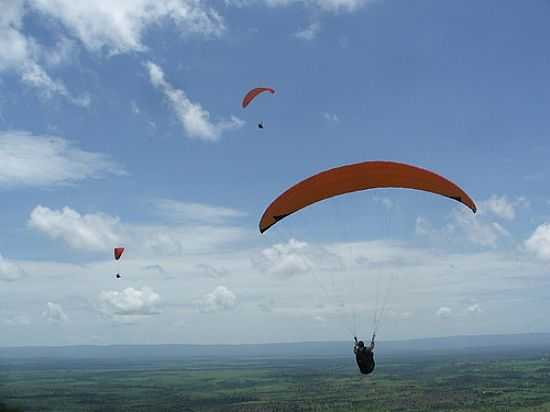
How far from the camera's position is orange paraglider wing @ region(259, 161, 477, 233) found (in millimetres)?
19734

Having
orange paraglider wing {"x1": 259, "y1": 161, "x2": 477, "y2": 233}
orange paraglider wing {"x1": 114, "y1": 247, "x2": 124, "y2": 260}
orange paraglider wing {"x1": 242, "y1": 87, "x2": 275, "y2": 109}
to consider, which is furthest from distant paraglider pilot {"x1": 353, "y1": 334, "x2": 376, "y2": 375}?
orange paraglider wing {"x1": 114, "y1": 247, "x2": 124, "y2": 260}

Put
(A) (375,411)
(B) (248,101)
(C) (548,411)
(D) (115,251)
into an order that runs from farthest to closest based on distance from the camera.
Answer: (A) (375,411) → (C) (548,411) → (D) (115,251) → (B) (248,101)

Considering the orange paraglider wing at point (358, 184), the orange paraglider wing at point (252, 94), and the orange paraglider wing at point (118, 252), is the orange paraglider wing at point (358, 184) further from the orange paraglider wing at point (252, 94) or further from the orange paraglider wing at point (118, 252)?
the orange paraglider wing at point (118, 252)

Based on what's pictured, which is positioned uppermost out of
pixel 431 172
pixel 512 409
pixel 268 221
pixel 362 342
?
pixel 431 172

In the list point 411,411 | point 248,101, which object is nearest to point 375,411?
point 411,411

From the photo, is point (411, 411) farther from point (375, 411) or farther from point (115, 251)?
point (115, 251)

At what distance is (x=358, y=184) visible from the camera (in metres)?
20.1

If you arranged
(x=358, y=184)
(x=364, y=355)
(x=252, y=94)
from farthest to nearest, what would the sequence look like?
(x=252, y=94), (x=364, y=355), (x=358, y=184)

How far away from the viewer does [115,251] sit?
1652 inches

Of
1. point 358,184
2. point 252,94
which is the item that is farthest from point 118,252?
point 358,184

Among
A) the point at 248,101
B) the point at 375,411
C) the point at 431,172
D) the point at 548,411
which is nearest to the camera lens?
the point at 431,172

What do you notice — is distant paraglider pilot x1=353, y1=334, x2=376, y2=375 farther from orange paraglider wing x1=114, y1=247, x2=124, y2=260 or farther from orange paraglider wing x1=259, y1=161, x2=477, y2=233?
orange paraglider wing x1=114, y1=247, x2=124, y2=260

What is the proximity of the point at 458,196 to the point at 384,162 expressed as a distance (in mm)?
2733

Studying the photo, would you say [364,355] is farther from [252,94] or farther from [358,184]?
[252,94]
